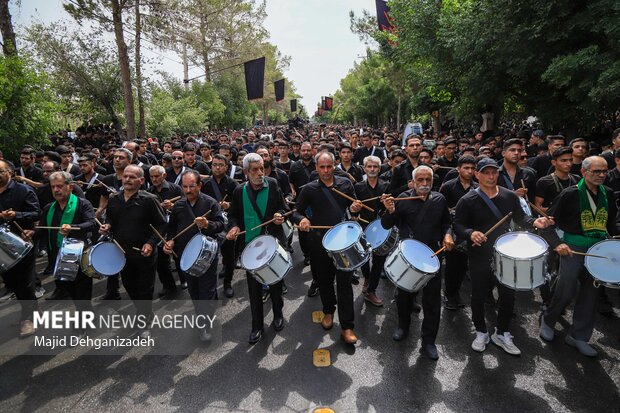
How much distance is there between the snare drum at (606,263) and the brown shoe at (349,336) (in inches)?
101

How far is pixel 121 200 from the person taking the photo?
14.6 feet

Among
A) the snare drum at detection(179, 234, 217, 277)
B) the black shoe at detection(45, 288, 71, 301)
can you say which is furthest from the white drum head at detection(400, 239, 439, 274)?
the black shoe at detection(45, 288, 71, 301)

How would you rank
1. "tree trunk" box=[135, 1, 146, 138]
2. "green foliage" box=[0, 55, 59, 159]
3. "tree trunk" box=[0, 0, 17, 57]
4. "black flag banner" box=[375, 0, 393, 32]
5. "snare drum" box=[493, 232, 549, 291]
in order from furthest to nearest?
1. "black flag banner" box=[375, 0, 393, 32]
2. "tree trunk" box=[135, 1, 146, 138]
3. "tree trunk" box=[0, 0, 17, 57]
4. "green foliage" box=[0, 55, 59, 159]
5. "snare drum" box=[493, 232, 549, 291]

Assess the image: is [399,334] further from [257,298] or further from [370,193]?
[370,193]

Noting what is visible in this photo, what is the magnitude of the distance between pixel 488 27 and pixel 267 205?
9054 millimetres

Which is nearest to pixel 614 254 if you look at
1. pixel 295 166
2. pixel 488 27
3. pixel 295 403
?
pixel 295 403

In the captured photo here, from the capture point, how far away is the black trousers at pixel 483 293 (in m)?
4.00

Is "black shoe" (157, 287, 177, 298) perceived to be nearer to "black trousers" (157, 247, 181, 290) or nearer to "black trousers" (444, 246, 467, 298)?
"black trousers" (157, 247, 181, 290)

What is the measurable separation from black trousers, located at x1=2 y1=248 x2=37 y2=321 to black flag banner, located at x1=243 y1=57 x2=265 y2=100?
57.5ft

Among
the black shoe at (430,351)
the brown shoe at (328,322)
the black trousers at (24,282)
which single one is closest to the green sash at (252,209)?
the brown shoe at (328,322)

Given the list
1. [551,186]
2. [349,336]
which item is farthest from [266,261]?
[551,186]

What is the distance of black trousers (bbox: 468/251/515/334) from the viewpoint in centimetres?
400

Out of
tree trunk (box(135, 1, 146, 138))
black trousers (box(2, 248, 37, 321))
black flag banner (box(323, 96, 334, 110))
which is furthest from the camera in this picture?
black flag banner (box(323, 96, 334, 110))

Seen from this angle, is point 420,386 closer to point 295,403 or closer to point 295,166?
point 295,403
